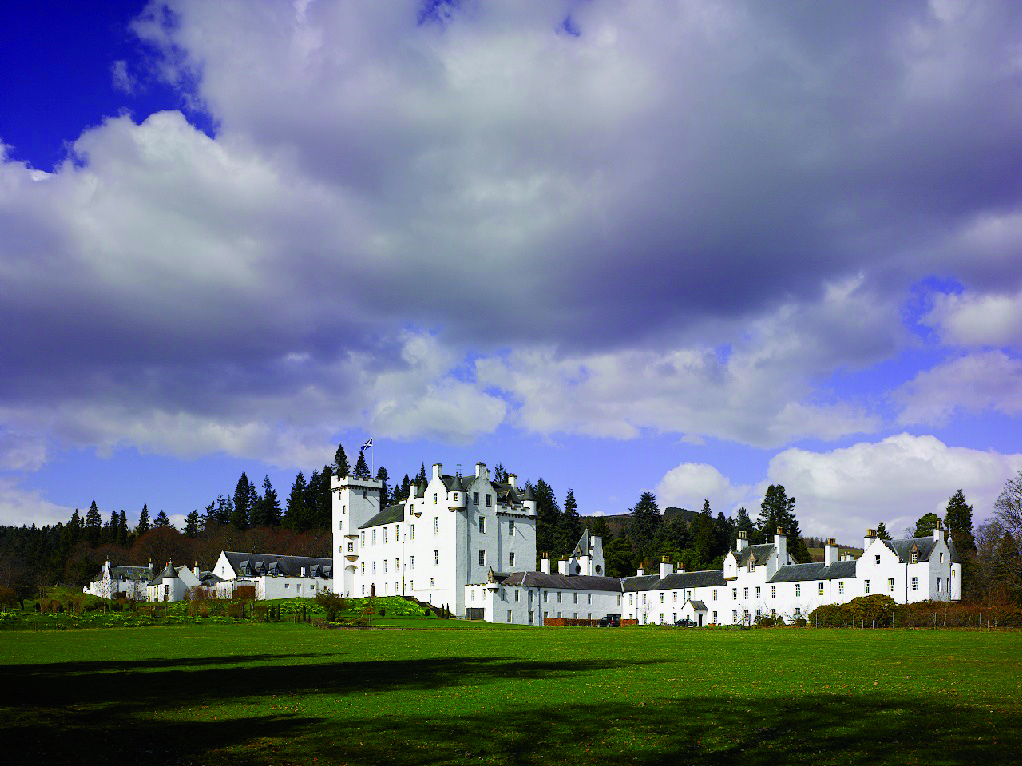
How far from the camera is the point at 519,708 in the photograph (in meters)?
18.1

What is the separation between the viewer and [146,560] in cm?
15712

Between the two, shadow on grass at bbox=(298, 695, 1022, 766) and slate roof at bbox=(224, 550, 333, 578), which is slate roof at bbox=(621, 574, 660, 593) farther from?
shadow on grass at bbox=(298, 695, 1022, 766)

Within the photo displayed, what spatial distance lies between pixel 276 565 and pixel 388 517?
78.3 ft

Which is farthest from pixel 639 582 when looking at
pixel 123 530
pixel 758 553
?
pixel 123 530

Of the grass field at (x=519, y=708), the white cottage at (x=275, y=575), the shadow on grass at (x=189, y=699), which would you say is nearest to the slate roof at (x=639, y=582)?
the white cottage at (x=275, y=575)

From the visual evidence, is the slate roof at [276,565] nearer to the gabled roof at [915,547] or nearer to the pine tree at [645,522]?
the pine tree at [645,522]

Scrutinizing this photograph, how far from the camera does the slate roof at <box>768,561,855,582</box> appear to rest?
7856 cm

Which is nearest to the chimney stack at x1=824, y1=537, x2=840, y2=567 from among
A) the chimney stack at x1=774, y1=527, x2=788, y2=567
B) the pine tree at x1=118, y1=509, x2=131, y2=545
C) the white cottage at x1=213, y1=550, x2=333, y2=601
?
the chimney stack at x1=774, y1=527, x2=788, y2=567

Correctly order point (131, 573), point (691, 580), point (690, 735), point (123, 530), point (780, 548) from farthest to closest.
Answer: point (123, 530) → point (131, 573) → point (691, 580) → point (780, 548) → point (690, 735)

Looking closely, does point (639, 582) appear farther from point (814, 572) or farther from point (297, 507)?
point (297, 507)

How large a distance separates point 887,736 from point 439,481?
80779mm

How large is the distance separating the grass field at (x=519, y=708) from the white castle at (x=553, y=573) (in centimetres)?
4737

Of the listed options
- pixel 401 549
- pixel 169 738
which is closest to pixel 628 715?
pixel 169 738

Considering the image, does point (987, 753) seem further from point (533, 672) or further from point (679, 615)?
point (679, 615)
